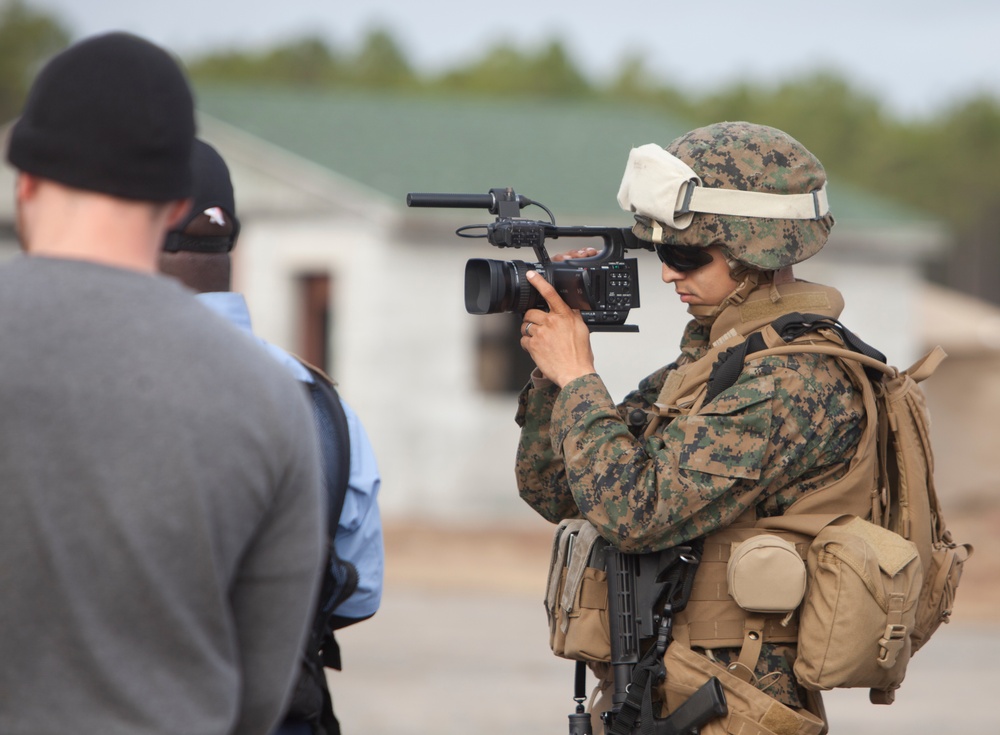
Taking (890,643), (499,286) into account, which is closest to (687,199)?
(499,286)

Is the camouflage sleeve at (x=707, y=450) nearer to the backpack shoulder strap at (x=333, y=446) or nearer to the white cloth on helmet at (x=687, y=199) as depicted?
the white cloth on helmet at (x=687, y=199)

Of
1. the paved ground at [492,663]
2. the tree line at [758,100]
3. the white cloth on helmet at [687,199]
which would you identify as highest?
the tree line at [758,100]

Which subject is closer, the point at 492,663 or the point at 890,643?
the point at 890,643

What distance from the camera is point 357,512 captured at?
2.75 m

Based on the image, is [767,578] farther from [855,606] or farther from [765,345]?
[765,345]

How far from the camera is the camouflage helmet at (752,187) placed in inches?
120

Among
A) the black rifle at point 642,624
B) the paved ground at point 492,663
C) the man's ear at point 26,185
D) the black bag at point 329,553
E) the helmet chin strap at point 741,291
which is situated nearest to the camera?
the man's ear at point 26,185

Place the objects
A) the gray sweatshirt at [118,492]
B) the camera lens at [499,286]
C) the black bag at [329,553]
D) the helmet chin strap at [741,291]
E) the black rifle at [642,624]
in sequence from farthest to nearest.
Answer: the helmet chin strap at [741,291] → the camera lens at [499,286] → the black rifle at [642,624] → the black bag at [329,553] → the gray sweatshirt at [118,492]

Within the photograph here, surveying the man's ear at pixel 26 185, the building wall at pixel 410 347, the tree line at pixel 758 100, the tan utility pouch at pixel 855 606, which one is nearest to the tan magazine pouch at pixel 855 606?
the tan utility pouch at pixel 855 606

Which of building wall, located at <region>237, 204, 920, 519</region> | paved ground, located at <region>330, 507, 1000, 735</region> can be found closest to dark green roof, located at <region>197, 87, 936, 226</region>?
building wall, located at <region>237, 204, 920, 519</region>

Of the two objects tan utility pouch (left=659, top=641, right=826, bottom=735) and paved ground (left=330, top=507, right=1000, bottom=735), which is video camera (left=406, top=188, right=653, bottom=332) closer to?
tan utility pouch (left=659, top=641, right=826, bottom=735)

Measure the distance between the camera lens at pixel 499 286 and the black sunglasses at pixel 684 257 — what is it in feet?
1.10

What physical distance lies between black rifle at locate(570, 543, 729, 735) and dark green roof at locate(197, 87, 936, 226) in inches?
527

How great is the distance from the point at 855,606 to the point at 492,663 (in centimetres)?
693
